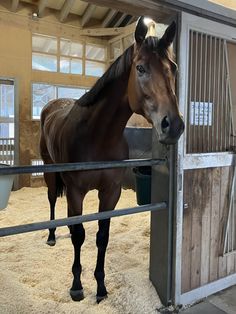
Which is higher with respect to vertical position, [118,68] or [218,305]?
[118,68]

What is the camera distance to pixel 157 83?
51.4 inches

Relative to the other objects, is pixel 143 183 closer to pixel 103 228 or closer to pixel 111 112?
pixel 103 228

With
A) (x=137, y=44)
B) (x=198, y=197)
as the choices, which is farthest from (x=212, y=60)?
(x=198, y=197)

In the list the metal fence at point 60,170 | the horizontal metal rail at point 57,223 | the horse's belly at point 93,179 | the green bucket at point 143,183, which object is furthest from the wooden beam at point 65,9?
the horizontal metal rail at point 57,223

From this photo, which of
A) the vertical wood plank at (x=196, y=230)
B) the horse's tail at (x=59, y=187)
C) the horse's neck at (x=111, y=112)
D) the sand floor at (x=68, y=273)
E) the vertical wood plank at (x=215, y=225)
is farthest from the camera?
the horse's tail at (x=59, y=187)

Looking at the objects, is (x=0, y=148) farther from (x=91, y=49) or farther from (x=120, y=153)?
(x=120, y=153)

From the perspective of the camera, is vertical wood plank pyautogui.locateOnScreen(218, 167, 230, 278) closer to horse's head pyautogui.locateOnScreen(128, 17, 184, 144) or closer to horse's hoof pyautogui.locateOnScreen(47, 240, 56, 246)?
horse's head pyautogui.locateOnScreen(128, 17, 184, 144)

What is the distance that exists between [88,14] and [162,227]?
15.4ft

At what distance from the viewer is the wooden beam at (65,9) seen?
16.7ft

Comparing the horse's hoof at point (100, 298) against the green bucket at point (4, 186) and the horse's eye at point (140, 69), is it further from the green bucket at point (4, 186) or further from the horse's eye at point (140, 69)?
the horse's eye at point (140, 69)

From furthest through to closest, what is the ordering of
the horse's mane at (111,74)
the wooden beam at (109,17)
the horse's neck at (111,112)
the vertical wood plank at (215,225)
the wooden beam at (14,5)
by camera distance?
1. the wooden beam at (109,17)
2. the wooden beam at (14,5)
3. the vertical wood plank at (215,225)
4. the horse's neck at (111,112)
5. the horse's mane at (111,74)

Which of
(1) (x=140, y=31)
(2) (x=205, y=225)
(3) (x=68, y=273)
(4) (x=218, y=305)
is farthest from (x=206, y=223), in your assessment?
(1) (x=140, y=31)

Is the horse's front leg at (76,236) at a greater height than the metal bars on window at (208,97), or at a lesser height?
lesser

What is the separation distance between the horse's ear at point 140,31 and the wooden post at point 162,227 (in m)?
0.55
